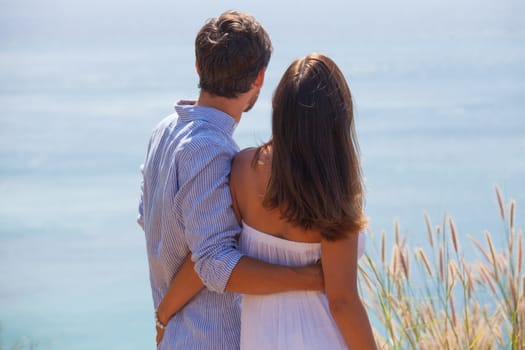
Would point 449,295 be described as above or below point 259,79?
below

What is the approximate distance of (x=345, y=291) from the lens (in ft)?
6.18

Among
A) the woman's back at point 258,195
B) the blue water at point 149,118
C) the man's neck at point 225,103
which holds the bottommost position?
the blue water at point 149,118

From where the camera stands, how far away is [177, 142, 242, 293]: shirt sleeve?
1910 millimetres

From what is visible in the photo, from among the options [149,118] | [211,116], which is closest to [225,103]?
[211,116]

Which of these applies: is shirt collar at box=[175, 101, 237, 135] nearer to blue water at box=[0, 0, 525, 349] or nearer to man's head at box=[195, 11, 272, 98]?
man's head at box=[195, 11, 272, 98]

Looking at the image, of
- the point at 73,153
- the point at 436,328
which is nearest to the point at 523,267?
the point at 436,328

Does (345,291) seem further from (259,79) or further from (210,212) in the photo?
(259,79)

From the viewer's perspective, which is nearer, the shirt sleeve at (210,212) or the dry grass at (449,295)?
the shirt sleeve at (210,212)

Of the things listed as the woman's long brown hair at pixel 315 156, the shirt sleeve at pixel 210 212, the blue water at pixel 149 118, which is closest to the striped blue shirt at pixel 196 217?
the shirt sleeve at pixel 210 212

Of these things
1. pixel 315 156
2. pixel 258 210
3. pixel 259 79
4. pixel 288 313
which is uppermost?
pixel 259 79

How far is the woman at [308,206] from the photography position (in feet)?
6.03

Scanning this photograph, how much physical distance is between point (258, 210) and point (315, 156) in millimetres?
173

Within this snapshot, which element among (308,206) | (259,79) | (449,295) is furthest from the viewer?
(449,295)

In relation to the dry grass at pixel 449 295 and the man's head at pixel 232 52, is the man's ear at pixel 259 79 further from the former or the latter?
the dry grass at pixel 449 295
